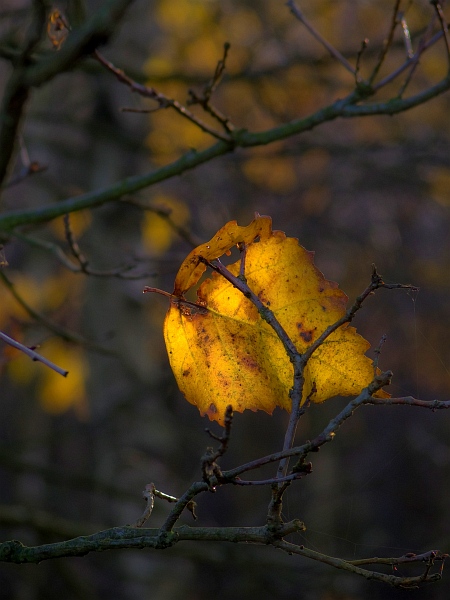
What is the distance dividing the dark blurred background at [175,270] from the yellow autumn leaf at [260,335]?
123cm

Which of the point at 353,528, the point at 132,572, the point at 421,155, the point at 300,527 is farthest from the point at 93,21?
the point at 353,528

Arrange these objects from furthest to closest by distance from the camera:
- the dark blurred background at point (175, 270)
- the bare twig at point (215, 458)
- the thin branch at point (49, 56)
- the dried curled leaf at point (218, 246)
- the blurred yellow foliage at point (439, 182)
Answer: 1. the blurred yellow foliage at point (439, 182)
2. the dark blurred background at point (175, 270)
3. the thin branch at point (49, 56)
4. the dried curled leaf at point (218, 246)
5. the bare twig at point (215, 458)

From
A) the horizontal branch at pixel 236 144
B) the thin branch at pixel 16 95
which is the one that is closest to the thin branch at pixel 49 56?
the thin branch at pixel 16 95

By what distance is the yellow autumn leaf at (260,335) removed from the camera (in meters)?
1.00

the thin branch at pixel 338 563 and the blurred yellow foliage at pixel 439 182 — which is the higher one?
the blurred yellow foliage at pixel 439 182

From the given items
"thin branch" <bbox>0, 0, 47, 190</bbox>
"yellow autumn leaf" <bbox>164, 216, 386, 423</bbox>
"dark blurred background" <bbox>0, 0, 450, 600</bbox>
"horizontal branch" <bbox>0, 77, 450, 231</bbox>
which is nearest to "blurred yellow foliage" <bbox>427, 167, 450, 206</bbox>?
"dark blurred background" <bbox>0, 0, 450, 600</bbox>

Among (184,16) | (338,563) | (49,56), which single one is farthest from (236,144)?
(184,16)

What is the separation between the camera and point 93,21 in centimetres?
129

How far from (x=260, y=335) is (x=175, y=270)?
1.29 meters

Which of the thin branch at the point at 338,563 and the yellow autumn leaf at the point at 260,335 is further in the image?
the yellow autumn leaf at the point at 260,335

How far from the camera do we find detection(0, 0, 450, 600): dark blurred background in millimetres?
4113

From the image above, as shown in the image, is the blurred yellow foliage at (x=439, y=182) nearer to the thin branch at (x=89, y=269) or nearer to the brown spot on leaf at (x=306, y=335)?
the thin branch at (x=89, y=269)

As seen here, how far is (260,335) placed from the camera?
1032 millimetres

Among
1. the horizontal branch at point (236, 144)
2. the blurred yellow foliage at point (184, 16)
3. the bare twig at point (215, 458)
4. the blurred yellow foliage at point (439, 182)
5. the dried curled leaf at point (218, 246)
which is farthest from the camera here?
the blurred yellow foliage at point (184, 16)
